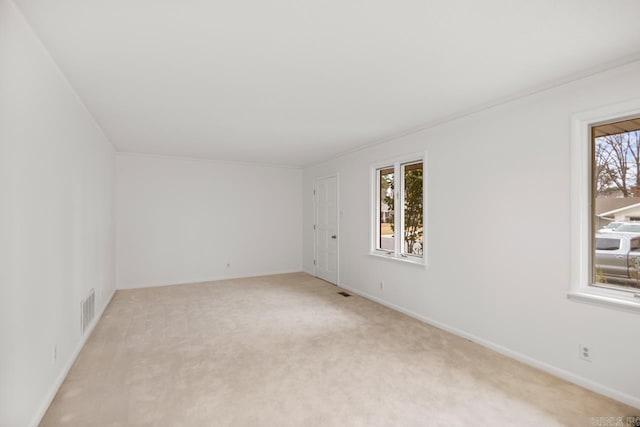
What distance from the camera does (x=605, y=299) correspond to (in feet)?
7.70

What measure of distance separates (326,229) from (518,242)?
375 cm

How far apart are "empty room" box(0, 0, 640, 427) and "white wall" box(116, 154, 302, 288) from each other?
117cm

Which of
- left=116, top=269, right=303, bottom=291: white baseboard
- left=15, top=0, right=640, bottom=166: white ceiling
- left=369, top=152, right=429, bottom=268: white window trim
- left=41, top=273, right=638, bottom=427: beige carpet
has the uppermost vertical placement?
left=15, top=0, right=640, bottom=166: white ceiling

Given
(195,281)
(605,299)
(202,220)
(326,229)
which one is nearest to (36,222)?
(605,299)

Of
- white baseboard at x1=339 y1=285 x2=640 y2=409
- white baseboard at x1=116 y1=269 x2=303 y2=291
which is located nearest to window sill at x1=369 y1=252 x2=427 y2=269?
white baseboard at x1=339 y1=285 x2=640 y2=409

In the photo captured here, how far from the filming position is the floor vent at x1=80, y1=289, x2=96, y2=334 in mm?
3111

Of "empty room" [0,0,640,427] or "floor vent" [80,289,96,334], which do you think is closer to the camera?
"empty room" [0,0,640,427]

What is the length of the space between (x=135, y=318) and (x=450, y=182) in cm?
421

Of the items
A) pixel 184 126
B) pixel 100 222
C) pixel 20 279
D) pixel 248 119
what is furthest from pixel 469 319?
pixel 100 222

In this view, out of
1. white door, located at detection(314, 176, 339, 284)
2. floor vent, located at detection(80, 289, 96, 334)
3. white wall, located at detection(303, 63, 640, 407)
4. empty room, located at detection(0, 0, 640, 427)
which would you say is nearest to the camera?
empty room, located at detection(0, 0, 640, 427)

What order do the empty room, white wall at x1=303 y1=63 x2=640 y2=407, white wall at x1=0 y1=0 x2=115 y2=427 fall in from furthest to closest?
white wall at x1=303 y1=63 x2=640 y2=407, the empty room, white wall at x1=0 y1=0 x2=115 y2=427

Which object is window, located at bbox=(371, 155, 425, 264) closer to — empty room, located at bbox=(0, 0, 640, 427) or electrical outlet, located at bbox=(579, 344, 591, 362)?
empty room, located at bbox=(0, 0, 640, 427)

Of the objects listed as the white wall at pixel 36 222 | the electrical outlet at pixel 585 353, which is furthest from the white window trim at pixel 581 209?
the white wall at pixel 36 222

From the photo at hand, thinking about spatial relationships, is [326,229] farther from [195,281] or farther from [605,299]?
[605,299]
